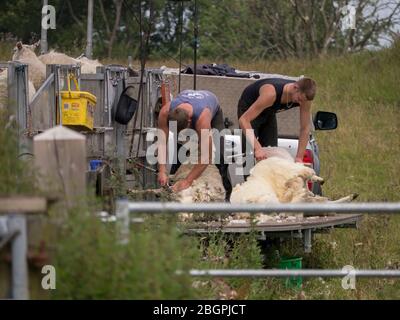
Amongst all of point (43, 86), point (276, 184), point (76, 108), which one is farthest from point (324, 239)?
point (43, 86)

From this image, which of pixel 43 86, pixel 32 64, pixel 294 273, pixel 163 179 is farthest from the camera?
pixel 32 64

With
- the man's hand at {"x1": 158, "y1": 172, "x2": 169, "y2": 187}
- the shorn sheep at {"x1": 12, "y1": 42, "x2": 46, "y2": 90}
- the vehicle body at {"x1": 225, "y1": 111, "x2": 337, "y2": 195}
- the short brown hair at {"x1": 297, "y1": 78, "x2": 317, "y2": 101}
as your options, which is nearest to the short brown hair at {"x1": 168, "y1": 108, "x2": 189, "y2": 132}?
the man's hand at {"x1": 158, "y1": 172, "x2": 169, "y2": 187}

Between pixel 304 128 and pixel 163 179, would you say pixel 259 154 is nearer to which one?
pixel 163 179

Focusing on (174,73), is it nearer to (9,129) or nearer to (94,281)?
(9,129)

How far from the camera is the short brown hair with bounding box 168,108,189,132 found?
1145cm

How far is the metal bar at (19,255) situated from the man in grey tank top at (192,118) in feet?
17.2

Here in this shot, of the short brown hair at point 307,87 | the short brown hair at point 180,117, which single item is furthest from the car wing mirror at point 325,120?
the short brown hair at point 180,117

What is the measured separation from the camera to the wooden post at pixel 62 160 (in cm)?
658

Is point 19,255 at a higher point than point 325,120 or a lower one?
lower

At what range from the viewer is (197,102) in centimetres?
1170

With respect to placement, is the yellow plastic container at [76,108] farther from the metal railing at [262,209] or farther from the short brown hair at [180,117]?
the metal railing at [262,209]

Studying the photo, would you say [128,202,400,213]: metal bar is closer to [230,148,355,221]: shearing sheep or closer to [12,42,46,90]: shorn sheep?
[230,148,355,221]: shearing sheep

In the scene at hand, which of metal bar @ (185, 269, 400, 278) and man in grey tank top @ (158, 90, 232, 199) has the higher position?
man in grey tank top @ (158, 90, 232, 199)

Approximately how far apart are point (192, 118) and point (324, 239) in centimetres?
315
